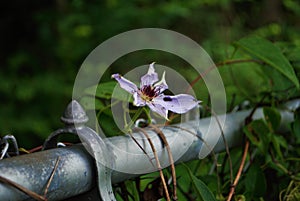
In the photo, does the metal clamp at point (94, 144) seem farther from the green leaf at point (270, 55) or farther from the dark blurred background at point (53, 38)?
the dark blurred background at point (53, 38)

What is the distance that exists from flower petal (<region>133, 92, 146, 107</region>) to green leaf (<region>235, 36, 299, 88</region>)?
0.22 m

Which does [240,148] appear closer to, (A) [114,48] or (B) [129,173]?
(B) [129,173]

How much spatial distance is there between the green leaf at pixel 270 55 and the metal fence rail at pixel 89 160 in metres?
0.09

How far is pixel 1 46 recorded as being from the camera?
8.88ft

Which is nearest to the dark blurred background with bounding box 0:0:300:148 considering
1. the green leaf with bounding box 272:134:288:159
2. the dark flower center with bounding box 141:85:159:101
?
the green leaf with bounding box 272:134:288:159

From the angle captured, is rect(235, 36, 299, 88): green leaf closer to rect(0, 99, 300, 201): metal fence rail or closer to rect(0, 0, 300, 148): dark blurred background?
rect(0, 99, 300, 201): metal fence rail

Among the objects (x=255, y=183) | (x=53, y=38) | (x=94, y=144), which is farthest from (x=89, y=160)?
→ (x=53, y=38)

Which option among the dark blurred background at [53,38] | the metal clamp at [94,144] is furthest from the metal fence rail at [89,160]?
the dark blurred background at [53,38]

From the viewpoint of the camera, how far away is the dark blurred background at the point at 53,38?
2385 mm

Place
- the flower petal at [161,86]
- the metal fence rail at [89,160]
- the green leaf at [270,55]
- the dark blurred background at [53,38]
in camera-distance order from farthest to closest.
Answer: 1. the dark blurred background at [53,38]
2. the green leaf at [270,55]
3. the flower petal at [161,86]
4. the metal fence rail at [89,160]

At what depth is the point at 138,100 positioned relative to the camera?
0.47 metres

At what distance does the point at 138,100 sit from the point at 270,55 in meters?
0.24

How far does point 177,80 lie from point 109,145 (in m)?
0.27

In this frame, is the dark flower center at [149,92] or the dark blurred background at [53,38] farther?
the dark blurred background at [53,38]
